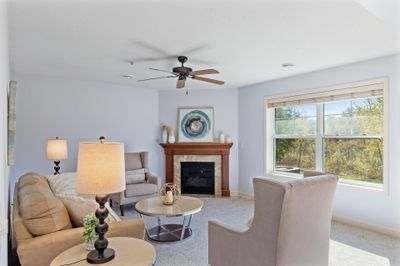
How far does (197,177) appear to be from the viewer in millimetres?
5941

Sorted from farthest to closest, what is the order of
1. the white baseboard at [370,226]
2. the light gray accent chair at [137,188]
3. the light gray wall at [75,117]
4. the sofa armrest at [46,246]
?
the light gray wall at [75,117]
the light gray accent chair at [137,188]
the white baseboard at [370,226]
the sofa armrest at [46,246]

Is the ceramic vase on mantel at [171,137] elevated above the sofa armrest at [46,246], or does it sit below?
above

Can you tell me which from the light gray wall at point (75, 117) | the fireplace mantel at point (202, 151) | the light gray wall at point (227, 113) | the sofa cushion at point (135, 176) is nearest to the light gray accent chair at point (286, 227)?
the sofa cushion at point (135, 176)

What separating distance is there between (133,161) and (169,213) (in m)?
2.39

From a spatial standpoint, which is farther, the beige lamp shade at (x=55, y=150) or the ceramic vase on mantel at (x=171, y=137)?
the ceramic vase on mantel at (x=171, y=137)

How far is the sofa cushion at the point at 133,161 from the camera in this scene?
196 inches

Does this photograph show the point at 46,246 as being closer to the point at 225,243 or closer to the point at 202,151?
the point at 225,243

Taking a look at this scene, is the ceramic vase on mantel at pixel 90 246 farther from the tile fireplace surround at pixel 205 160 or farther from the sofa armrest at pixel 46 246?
the tile fireplace surround at pixel 205 160

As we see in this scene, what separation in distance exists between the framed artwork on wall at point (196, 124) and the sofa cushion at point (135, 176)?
4.15 ft

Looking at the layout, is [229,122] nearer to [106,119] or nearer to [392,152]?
[106,119]

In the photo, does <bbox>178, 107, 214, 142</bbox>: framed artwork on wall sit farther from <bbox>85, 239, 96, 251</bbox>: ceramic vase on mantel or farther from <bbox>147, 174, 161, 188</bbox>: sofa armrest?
<bbox>85, 239, 96, 251</bbox>: ceramic vase on mantel

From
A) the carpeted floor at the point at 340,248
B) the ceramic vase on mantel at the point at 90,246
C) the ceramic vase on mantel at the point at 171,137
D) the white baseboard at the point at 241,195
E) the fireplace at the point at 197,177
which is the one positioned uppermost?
the ceramic vase on mantel at the point at 171,137

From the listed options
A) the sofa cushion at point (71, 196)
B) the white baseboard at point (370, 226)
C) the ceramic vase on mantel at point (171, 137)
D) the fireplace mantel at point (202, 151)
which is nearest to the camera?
the sofa cushion at point (71, 196)

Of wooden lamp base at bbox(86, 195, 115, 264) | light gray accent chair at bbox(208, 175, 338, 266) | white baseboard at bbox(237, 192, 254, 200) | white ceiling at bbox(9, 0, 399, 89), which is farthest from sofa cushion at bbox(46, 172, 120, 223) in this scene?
white baseboard at bbox(237, 192, 254, 200)
